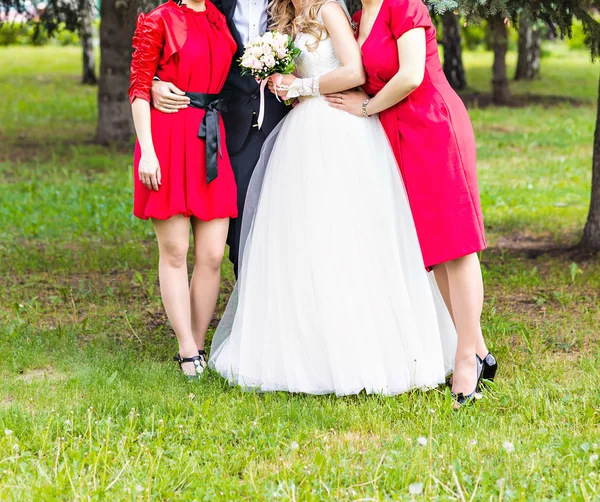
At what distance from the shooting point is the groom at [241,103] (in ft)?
14.5

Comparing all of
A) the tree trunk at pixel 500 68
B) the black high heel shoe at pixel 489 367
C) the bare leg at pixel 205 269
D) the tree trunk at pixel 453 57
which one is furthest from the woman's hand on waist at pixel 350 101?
the tree trunk at pixel 453 57

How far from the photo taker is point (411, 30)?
13.2 feet

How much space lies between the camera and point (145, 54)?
4.33 meters

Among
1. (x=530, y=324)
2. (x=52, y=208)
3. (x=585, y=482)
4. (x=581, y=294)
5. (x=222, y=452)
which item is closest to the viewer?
(x=585, y=482)

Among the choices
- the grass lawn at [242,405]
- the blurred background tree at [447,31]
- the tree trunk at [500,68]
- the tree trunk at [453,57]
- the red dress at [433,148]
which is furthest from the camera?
the tree trunk at [453,57]

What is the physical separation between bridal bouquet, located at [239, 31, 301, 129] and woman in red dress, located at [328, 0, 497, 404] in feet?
1.23

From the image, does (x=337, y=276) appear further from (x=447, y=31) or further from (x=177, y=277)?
(x=447, y=31)

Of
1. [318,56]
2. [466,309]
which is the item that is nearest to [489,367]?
[466,309]

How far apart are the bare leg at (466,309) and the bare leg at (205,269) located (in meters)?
1.25

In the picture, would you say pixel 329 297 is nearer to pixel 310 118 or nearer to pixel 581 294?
pixel 310 118

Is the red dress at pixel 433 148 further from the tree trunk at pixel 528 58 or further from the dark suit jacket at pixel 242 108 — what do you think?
the tree trunk at pixel 528 58

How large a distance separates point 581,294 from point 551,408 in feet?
7.15

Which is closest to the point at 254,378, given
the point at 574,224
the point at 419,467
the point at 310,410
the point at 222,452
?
the point at 310,410

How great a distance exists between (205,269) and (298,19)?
56.3 inches
